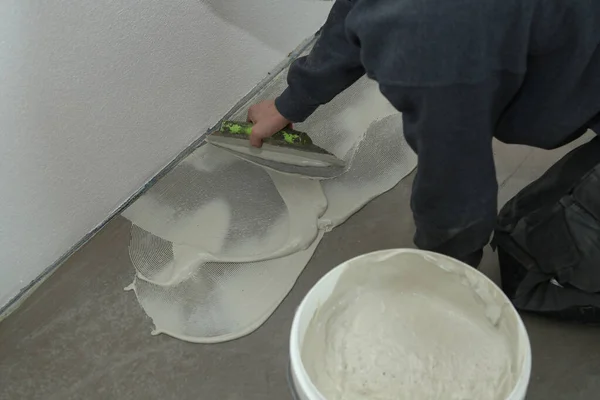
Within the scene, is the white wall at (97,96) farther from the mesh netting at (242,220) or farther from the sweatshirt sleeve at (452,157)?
the sweatshirt sleeve at (452,157)

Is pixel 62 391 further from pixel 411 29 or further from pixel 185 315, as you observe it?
pixel 411 29

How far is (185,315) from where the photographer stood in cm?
99

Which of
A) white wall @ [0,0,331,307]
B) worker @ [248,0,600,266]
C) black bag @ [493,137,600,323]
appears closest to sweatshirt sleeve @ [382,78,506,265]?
worker @ [248,0,600,266]

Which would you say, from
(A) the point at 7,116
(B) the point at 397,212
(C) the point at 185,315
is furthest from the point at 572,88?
(A) the point at 7,116

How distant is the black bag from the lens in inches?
33.4

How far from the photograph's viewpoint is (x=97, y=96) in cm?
101

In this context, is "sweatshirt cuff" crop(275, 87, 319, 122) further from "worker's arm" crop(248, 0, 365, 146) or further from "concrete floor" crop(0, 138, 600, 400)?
"concrete floor" crop(0, 138, 600, 400)

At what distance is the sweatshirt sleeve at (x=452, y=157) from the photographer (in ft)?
2.13

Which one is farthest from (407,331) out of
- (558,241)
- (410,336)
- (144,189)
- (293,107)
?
(144,189)

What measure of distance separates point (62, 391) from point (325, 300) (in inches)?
17.1

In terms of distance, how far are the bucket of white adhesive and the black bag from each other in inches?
5.8

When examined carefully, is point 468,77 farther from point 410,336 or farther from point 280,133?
point 280,133

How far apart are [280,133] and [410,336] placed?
436mm

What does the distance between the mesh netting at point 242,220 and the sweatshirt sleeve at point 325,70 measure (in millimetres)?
219
